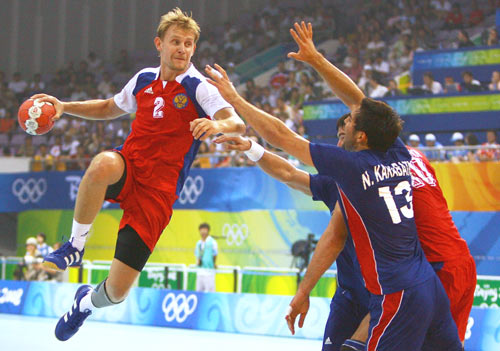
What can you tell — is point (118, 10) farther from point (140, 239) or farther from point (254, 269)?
point (140, 239)

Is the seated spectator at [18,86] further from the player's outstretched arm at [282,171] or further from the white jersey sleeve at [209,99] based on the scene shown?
the player's outstretched arm at [282,171]

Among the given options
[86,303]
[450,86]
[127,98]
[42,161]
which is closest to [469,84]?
[450,86]

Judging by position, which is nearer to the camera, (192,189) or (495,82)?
(495,82)

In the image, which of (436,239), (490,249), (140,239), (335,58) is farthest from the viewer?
(335,58)

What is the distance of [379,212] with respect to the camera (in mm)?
4934

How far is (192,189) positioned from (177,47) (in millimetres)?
12643

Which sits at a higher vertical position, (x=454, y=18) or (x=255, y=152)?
(x=454, y=18)

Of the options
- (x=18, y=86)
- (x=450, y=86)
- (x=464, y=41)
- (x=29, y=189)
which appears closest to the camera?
(x=450, y=86)

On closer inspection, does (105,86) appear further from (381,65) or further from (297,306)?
(297,306)

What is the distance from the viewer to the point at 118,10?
103ft

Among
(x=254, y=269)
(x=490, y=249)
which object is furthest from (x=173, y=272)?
(x=490, y=249)

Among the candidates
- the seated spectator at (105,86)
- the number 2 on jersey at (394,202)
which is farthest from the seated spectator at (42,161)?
the number 2 on jersey at (394,202)

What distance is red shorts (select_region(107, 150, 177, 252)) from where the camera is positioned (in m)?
6.41

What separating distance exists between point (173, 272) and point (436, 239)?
36.0 feet
